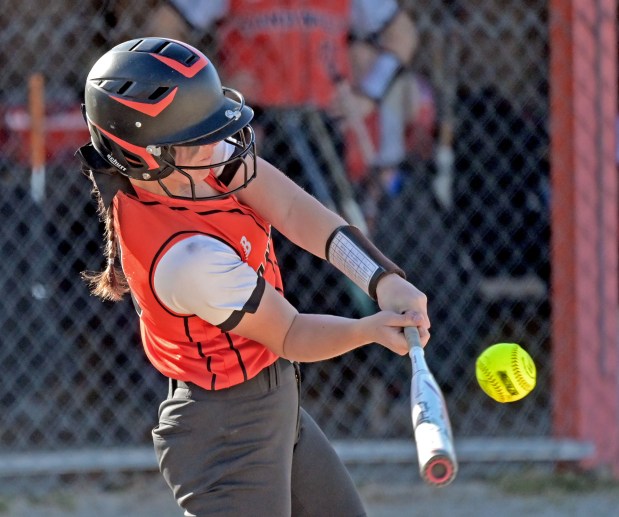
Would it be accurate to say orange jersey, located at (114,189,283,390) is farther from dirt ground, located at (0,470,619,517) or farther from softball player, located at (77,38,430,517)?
dirt ground, located at (0,470,619,517)

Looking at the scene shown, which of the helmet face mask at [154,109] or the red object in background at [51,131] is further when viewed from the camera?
the red object in background at [51,131]

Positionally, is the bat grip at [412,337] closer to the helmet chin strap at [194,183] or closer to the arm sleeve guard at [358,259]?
the arm sleeve guard at [358,259]

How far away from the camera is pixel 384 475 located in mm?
4562

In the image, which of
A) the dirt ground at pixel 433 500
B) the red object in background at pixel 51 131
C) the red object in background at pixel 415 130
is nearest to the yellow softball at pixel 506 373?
the dirt ground at pixel 433 500

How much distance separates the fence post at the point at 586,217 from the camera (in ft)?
14.7

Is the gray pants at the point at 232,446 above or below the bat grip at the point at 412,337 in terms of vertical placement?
below

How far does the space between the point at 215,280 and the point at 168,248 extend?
0.13 meters

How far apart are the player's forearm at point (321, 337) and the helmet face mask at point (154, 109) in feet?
1.18

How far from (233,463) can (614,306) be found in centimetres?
248

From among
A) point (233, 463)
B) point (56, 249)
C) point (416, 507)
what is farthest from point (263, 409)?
point (56, 249)

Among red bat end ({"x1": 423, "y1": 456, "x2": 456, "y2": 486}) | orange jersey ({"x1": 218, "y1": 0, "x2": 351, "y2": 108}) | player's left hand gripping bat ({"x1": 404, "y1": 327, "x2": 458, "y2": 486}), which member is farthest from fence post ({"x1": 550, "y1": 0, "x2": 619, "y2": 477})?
red bat end ({"x1": 423, "y1": 456, "x2": 456, "y2": 486})

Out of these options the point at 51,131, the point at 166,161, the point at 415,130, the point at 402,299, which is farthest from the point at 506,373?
the point at 51,131

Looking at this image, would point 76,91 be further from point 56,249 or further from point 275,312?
point 275,312

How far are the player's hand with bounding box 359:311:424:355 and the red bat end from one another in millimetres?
420
